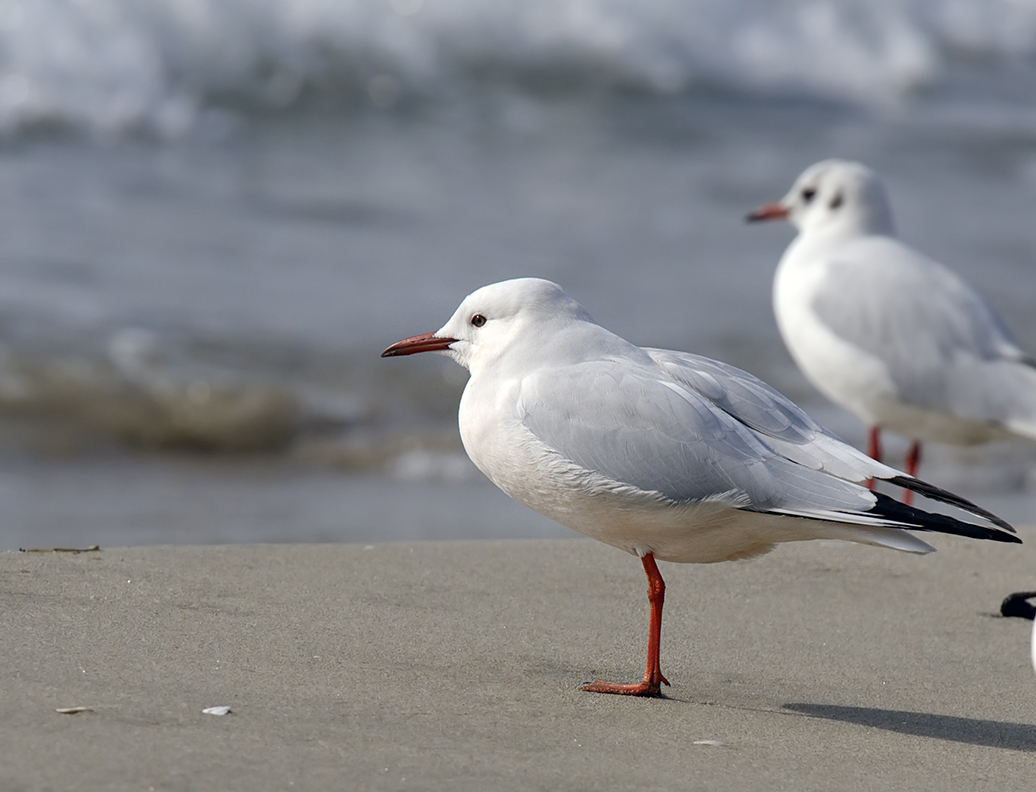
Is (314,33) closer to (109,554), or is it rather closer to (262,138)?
(262,138)

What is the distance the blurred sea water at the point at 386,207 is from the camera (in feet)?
20.5

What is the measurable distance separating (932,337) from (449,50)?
272 inches

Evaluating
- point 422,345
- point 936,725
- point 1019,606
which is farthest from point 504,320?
point 1019,606

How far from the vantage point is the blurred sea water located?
6.24 metres

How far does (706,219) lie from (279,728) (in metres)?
7.89

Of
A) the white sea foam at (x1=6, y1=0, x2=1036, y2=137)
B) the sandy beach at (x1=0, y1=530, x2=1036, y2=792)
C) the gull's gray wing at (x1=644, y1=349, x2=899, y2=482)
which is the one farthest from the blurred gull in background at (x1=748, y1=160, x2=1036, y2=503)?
the white sea foam at (x1=6, y1=0, x2=1036, y2=137)

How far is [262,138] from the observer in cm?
1020

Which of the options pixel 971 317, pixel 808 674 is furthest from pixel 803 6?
pixel 808 674

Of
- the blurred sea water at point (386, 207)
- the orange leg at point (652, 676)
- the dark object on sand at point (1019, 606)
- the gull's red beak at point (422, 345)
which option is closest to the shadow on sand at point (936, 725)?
the orange leg at point (652, 676)

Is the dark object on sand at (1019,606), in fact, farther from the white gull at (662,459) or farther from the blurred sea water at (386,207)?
the blurred sea water at (386,207)

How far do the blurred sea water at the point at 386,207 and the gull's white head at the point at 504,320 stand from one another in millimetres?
1979

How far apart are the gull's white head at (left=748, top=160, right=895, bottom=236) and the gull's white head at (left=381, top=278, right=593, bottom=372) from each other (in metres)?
3.29

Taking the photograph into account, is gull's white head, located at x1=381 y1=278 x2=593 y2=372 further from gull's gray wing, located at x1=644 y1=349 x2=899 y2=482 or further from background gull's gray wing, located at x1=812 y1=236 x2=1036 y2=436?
background gull's gray wing, located at x1=812 y1=236 x2=1036 y2=436

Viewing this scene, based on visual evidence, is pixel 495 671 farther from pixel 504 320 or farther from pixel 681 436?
pixel 504 320
